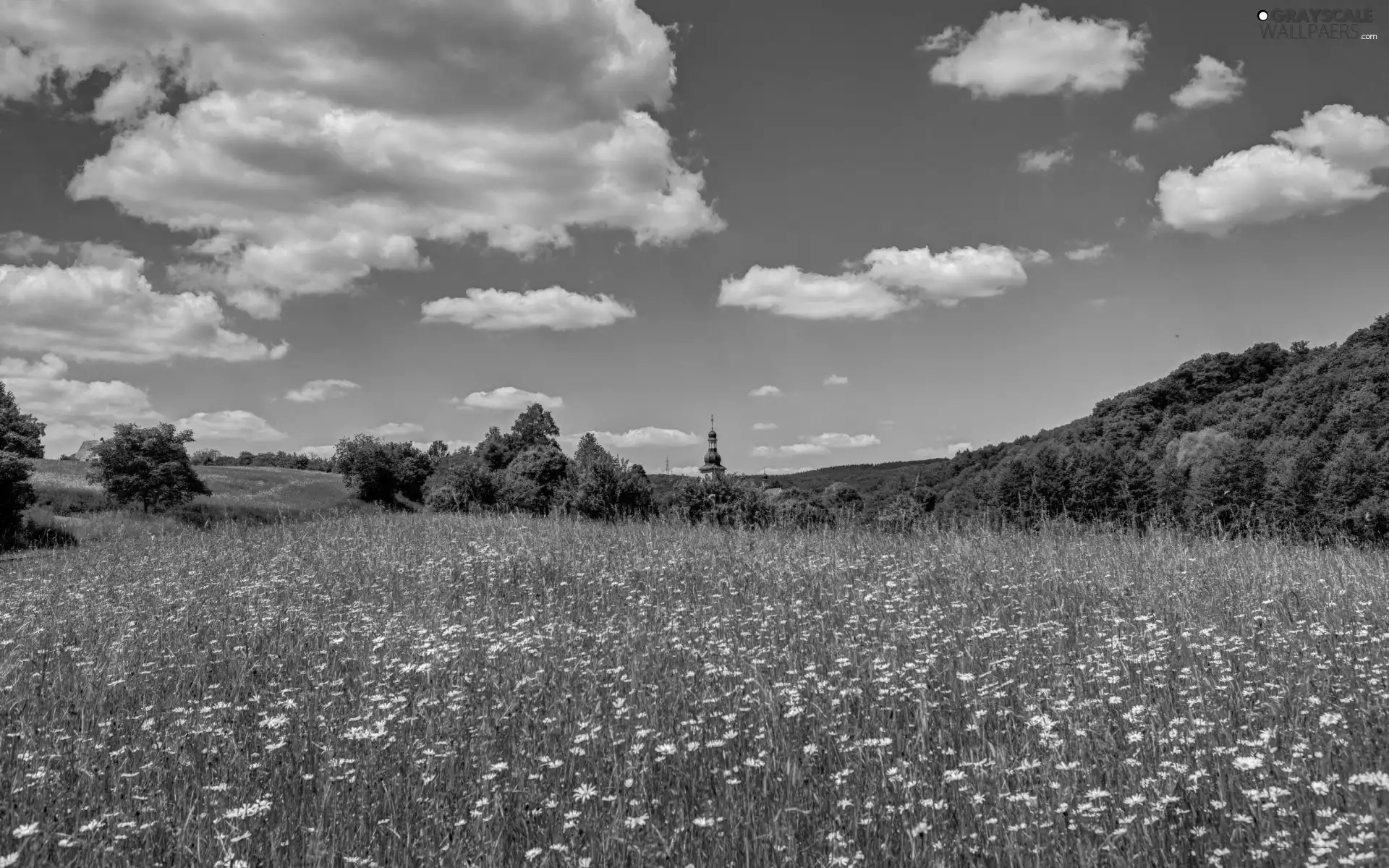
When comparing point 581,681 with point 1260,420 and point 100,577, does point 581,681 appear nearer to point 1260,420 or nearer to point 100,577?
point 100,577

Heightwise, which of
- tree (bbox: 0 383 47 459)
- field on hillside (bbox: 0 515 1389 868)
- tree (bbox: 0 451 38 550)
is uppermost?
tree (bbox: 0 383 47 459)

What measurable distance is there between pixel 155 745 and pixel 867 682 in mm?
4144

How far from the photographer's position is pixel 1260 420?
7312 cm

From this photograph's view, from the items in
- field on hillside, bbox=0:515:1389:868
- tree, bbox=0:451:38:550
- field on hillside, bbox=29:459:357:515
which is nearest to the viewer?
field on hillside, bbox=0:515:1389:868

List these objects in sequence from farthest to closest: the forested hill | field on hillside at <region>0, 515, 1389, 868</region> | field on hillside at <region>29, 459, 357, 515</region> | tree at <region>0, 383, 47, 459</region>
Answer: the forested hill → field on hillside at <region>29, 459, 357, 515</region> → tree at <region>0, 383, 47, 459</region> → field on hillside at <region>0, 515, 1389, 868</region>

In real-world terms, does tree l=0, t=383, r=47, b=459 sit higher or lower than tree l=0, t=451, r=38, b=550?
higher

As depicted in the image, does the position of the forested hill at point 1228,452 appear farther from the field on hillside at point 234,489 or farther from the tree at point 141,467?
the field on hillside at point 234,489

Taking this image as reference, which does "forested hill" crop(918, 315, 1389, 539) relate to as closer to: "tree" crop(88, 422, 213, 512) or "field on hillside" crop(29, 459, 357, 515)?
"tree" crop(88, 422, 213, 512)

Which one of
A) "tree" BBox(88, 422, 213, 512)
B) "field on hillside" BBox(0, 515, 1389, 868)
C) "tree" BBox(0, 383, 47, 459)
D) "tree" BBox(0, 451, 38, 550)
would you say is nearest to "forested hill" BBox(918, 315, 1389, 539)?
"field on hillside" BBox(0, 515, 1389, 868)

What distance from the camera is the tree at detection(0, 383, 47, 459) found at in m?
31.2

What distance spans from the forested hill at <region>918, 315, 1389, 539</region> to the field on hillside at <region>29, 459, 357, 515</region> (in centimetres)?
3522

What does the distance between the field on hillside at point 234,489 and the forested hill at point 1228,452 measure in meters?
35.2

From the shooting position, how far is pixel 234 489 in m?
55.4

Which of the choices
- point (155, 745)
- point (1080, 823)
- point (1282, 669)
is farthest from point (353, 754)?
point (1282, 669)
